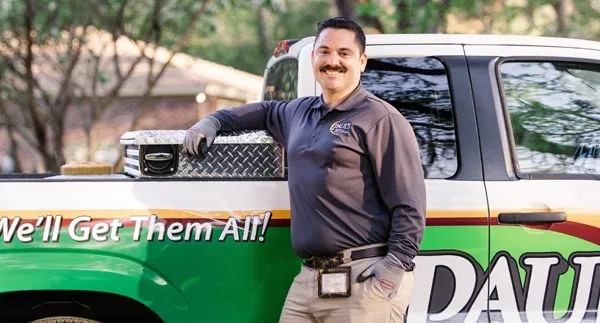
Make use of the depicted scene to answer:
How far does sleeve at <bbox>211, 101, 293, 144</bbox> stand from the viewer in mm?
3434

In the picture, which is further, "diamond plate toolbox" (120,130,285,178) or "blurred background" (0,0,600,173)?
"blurred background" (0,0,600,173)

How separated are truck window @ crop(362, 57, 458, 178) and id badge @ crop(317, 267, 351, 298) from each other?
71 cm

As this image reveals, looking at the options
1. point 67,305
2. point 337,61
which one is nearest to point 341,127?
point 337,61

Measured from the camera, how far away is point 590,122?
3.71 meters

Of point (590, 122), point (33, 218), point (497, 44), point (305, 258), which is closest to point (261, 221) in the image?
point (305, 258)

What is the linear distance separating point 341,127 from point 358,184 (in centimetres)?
22

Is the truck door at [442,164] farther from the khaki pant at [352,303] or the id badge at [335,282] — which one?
the id badge at [335,282]

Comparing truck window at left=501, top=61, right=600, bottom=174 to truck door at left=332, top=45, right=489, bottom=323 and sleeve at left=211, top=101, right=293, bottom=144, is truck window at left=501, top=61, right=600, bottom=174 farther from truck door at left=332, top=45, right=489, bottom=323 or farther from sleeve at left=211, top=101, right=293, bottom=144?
sleeve at left=211, top=101, right=293, bottom=144

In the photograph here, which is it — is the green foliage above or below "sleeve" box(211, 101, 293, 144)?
above

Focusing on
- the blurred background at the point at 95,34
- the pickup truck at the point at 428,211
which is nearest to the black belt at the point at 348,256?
the pickup truck at the point at 428,211

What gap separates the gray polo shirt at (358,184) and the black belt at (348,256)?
0.03 metres

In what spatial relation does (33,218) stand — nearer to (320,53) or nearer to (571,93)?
(320,53)

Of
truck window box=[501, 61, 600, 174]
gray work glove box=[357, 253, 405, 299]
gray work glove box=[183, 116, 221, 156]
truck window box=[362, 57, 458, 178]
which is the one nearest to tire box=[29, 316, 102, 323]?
gray work glove box=[183, 116, 221, 156]

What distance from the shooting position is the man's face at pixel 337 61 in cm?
310
